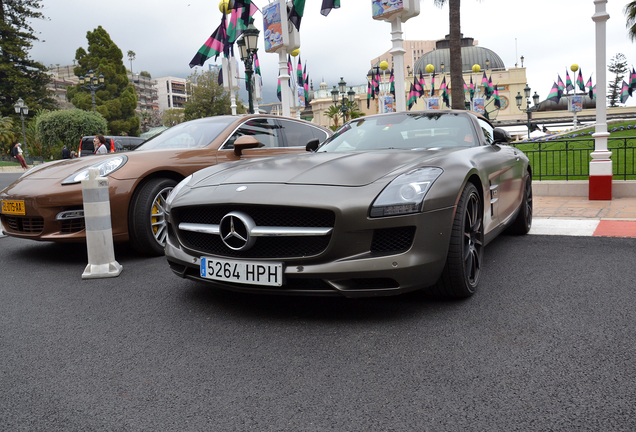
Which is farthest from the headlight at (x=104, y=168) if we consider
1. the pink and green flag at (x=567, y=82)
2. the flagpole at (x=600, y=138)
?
the pink and green flag at (x=567, y=82)

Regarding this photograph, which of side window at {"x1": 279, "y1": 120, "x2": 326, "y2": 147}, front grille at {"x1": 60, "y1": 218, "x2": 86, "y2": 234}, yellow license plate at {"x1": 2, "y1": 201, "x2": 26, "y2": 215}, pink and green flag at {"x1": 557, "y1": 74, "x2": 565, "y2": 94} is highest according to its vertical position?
pink and green flag at {"x1": 557, "y1": 74, "x2": 565, "y2": 94}

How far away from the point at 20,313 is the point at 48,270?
129 cm

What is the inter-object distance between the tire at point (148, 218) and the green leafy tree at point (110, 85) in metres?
56.0

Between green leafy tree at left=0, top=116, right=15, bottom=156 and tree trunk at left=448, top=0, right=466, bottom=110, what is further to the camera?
green leafy tree at left=0, top=116, right=15, bottom=156

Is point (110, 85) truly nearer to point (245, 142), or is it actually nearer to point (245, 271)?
point (245, 142)

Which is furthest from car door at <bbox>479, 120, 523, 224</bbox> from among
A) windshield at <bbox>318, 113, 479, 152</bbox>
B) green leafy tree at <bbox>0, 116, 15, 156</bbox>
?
green leafy tree at <bbox>0, 116, 15, 156</bbox>

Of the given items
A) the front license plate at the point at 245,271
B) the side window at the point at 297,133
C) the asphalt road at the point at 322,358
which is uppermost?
the side window at the point at 297,133

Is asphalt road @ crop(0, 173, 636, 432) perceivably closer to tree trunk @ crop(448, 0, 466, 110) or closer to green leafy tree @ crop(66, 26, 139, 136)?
tree trunk @ crop(448, 0, 466, 110)

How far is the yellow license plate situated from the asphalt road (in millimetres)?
1043

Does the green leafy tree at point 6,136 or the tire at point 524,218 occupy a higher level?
the green leafy tree at point 6,136

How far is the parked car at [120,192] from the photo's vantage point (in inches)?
176

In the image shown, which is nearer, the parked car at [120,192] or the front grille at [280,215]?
the front grille at [280,215]

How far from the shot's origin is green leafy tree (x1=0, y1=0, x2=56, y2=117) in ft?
156

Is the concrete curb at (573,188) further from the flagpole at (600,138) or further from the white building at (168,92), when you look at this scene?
the white building at (168,92)
